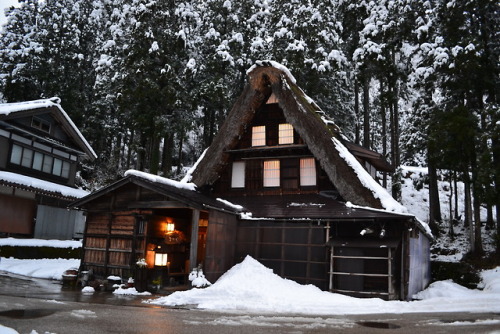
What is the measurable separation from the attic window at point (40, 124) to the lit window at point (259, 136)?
15336mm

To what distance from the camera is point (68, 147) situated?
2783 centimetres

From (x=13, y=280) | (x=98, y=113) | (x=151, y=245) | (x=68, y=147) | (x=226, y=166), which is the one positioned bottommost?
(x=13, y=280)

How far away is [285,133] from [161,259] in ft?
26.0

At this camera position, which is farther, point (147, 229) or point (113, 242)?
point (113, 242)

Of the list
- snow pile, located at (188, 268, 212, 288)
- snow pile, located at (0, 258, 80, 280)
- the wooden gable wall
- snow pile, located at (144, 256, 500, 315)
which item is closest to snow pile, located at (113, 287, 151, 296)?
snow pile, located at (188, 268, 212, 288)

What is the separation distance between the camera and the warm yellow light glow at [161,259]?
15.5 meters

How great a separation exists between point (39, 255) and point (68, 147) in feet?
30.6

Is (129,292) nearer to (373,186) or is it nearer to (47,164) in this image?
(373,186)

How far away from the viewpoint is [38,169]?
84.2ft

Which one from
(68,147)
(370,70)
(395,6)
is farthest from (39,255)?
(395,6)

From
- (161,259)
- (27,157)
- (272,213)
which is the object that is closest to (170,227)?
(161,259)

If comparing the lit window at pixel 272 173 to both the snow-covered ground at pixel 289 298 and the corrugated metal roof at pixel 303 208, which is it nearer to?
the corrugated metal roof at pixel 303 208

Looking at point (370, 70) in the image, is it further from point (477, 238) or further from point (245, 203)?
point (245, 203)

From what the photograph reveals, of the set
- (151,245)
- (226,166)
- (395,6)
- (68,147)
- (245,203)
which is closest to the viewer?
(151,245)
